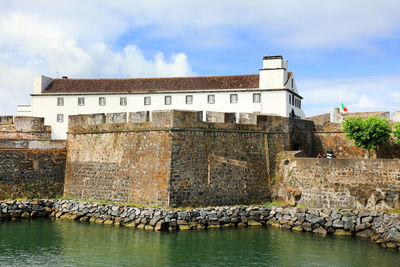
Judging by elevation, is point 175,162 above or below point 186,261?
above

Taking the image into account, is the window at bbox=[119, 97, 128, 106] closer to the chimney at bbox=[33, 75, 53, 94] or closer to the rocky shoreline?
the chimney at bbox=[33, 75, 53, 94]

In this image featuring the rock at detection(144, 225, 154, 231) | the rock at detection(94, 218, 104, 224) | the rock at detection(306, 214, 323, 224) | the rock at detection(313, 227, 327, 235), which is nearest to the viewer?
the rock at detection(313, 227, 327, 235)

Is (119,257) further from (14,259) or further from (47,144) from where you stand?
(47,144)

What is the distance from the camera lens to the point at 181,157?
16.5 metres

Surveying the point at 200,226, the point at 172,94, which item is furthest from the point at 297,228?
the point at 172,94

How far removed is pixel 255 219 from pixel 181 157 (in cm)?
368

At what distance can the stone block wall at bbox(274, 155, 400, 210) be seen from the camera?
15.4 m

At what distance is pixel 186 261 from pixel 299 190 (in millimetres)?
6328

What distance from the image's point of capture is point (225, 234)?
1514cm

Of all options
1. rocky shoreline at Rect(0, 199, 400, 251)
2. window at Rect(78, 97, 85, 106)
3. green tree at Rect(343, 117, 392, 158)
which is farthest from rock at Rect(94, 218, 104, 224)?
window at Rect(78, 97, 85, 106)

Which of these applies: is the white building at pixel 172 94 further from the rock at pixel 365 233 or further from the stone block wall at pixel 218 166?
the rock at pixel 365 233

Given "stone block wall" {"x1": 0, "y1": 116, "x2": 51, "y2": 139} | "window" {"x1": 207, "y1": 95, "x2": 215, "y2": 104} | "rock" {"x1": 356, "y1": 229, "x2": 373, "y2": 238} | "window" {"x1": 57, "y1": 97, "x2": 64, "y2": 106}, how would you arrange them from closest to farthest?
"rock" {"x1": 356, "y1": 229, "x2": 373, "y2": 238} → "stone block wall" {"x1": 0, "y1": 116, "x2": 51, "y2": 139} → "window" {"x1": 207, "y1": 95, "x2": 215, "y2": 104} → "window" {"x1": 57, "y1": 97, "x2": 64, "y2": 106}

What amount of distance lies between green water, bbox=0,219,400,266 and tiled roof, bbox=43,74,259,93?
866 inches

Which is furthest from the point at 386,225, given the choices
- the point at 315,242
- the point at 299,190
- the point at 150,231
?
the point at 150,231
